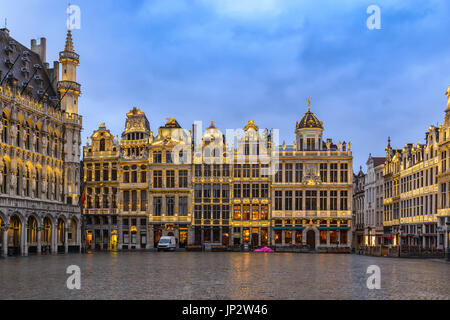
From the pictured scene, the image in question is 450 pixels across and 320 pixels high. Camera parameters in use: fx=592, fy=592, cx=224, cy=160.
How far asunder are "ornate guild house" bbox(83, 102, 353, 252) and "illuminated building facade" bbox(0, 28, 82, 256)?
1249cm

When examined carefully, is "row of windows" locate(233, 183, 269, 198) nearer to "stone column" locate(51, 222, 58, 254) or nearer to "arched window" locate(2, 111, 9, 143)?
"stone column" locate(51, 222, 58, 254)

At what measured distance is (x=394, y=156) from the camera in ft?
235

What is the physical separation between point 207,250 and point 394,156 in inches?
994

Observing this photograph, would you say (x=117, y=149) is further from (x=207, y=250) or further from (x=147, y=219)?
(x=207, y=250)

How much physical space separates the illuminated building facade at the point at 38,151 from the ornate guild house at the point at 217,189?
1249 centimetres

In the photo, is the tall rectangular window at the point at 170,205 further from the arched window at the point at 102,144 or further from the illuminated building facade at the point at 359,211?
the illuminated building facade at the point at 359,211

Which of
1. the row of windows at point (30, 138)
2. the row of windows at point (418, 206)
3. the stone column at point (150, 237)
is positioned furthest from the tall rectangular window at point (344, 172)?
the row of windows at point (30, 138)

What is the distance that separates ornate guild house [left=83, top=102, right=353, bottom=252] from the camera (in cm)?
7556

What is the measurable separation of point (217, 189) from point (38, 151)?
81.8 feet

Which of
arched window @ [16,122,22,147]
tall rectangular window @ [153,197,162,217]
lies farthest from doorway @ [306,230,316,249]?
arched window @ [16,122,22,147]

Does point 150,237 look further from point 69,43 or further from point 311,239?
point 69,43
